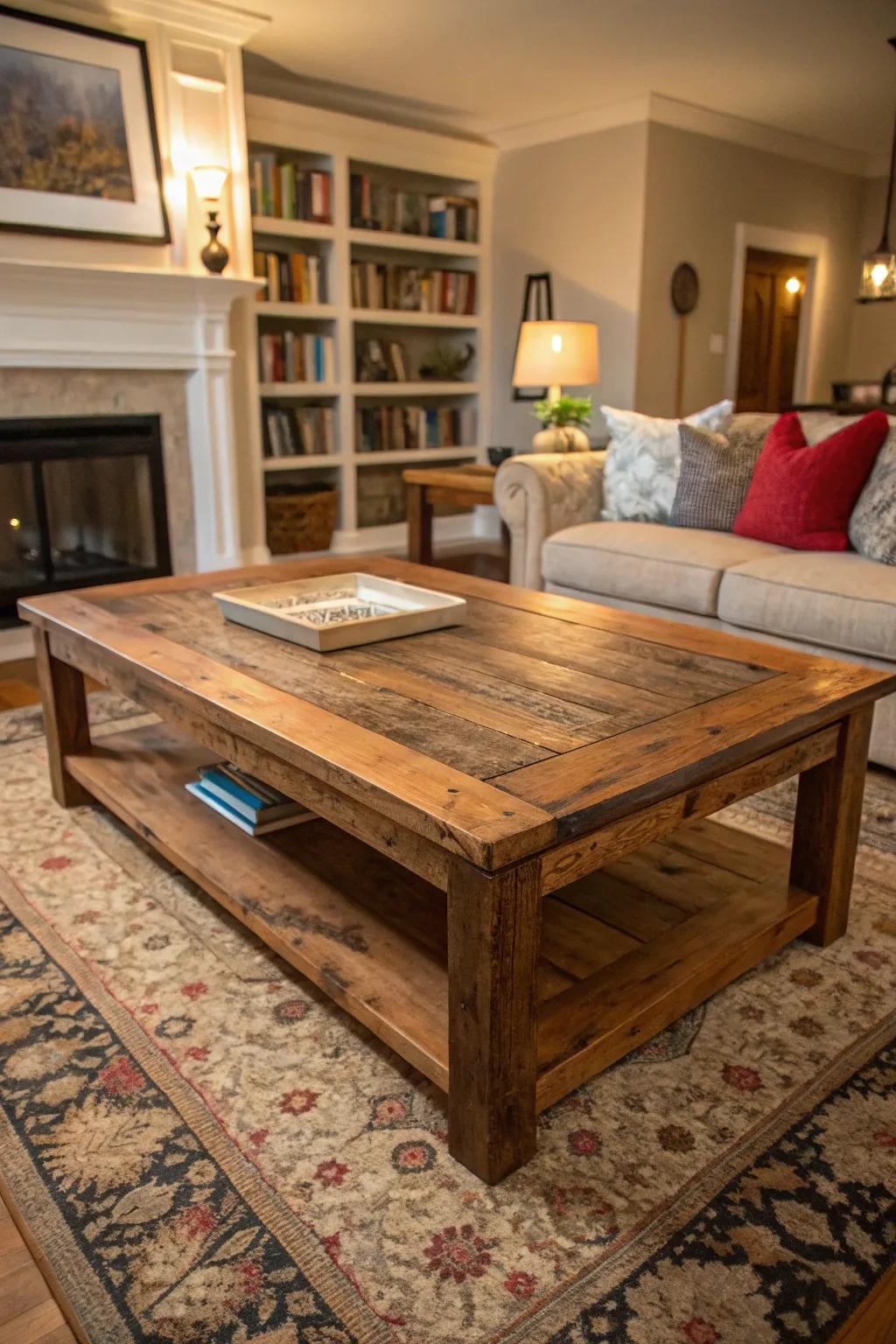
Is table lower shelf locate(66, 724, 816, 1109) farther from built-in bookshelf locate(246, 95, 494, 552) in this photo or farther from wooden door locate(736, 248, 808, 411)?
wooden door locate(736, 248, 808, 411)

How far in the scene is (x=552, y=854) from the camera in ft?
3.85

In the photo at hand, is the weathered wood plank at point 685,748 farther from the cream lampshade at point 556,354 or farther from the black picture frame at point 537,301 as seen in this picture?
the black picture frame at point 537,301

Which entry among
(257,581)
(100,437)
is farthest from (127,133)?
(257,581)

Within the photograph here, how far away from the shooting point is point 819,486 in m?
2.95

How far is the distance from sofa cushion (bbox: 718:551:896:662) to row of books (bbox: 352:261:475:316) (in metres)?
3.36

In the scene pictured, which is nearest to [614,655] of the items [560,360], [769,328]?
[560,360]

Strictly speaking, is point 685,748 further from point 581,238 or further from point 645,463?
point 581,238

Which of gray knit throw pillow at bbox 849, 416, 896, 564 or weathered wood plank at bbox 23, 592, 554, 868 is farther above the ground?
gray knit throw pillow at bbox 849, 416, 896, 564

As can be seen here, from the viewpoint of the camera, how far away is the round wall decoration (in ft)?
18.1

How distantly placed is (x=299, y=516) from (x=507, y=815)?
418 cm

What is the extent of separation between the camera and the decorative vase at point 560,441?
4.00m

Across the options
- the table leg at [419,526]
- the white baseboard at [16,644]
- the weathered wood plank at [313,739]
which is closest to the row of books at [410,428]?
the table leg at [419,526]

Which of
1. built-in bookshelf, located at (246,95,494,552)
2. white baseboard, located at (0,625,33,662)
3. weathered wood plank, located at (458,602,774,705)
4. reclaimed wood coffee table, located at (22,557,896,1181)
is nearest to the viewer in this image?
reclaimed wood coffee table, located at (22,557,896,1181)

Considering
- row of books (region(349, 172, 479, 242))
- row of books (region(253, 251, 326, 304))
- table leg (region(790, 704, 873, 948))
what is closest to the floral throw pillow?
table leg (region(790, 704, 873, 948))
